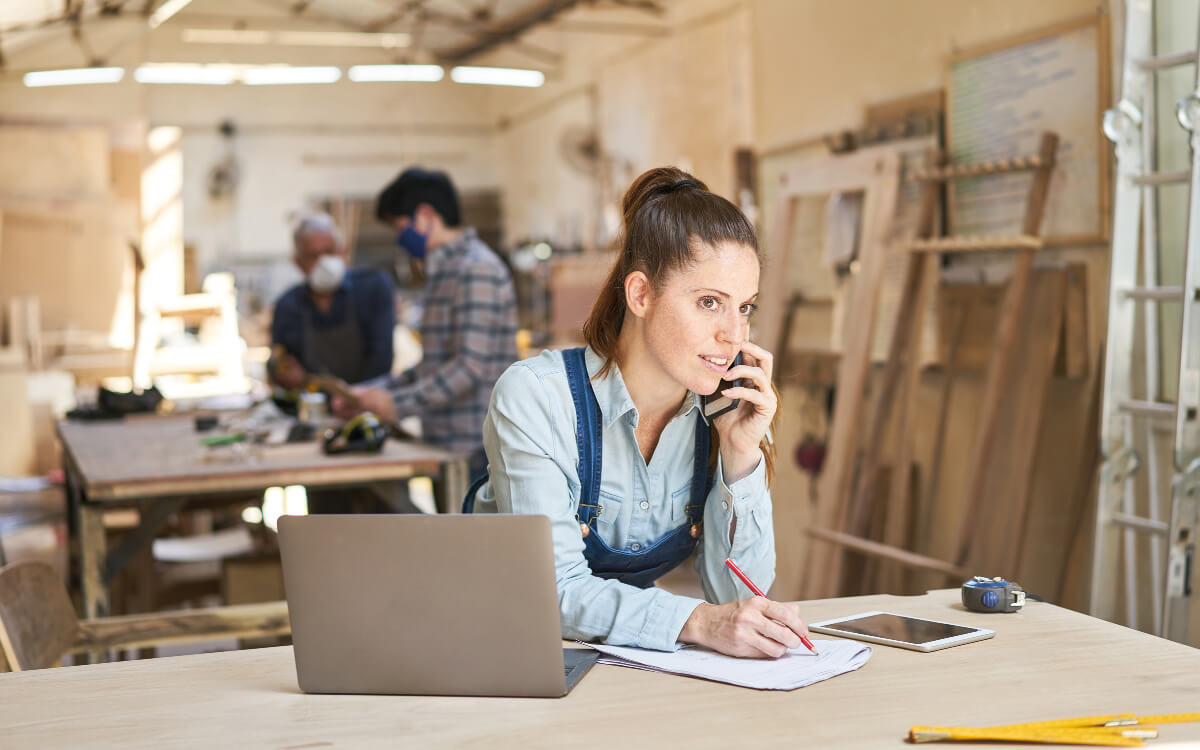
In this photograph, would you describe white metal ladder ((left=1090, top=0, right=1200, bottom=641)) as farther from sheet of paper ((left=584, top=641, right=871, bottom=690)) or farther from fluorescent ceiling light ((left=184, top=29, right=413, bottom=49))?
fluorescent ceiling light ((left=184, top=29, right=413, bottom=49))

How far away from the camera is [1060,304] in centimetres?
371

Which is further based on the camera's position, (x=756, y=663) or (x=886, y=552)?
(x=886, y=552)

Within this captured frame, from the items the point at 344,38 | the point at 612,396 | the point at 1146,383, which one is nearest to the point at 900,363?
the point at 1146,383

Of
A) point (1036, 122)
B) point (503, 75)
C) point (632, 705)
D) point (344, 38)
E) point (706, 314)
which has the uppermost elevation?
point (344, 38)

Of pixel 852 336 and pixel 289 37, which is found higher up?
pixel 289 37

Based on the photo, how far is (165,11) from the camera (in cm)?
1617

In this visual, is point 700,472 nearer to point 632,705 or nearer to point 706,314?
point 706,314

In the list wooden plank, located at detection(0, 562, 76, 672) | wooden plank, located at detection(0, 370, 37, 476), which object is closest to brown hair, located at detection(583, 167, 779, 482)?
wooden plank, located at detection(0, 562, 76, 672)

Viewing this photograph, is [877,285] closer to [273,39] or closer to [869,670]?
[869,670]

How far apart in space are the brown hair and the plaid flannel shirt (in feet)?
6.68

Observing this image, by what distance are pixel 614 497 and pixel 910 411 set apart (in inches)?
101

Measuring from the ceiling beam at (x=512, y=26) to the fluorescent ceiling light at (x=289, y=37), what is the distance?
0.91 m

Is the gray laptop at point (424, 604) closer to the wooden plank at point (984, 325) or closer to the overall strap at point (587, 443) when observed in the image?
the overall strap at point (587, 443)

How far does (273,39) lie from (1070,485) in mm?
15458
